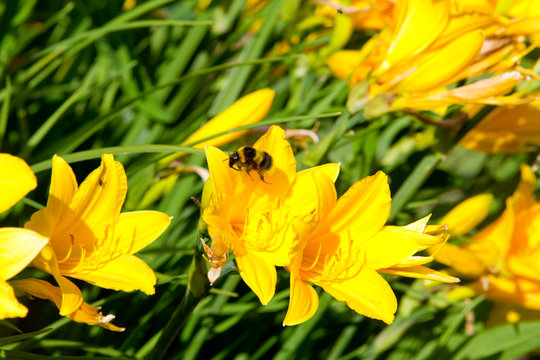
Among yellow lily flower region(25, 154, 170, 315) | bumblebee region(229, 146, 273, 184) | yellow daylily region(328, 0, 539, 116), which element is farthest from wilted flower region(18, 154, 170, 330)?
yellow daylily region(328, 0, 539, 116)

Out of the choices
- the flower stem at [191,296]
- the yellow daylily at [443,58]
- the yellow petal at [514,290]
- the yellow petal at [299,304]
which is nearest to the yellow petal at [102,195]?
the flower stem at [191,296]

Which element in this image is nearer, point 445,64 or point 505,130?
point 445,64

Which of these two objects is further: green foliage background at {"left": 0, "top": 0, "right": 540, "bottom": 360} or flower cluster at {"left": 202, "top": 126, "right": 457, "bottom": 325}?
green foliage background at {"left": 0, "top": 0, "right": 540, "bottom": 360}

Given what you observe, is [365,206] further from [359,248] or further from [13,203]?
[13,203]

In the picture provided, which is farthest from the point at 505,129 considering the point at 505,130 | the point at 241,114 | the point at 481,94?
the point at 241,114

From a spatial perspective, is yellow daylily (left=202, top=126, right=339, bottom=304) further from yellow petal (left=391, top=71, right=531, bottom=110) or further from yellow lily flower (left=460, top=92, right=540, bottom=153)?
yellow lily flower (left=460, top=92, right=540, bottom=153)

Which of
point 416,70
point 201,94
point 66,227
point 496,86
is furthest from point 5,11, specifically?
point 496,86
